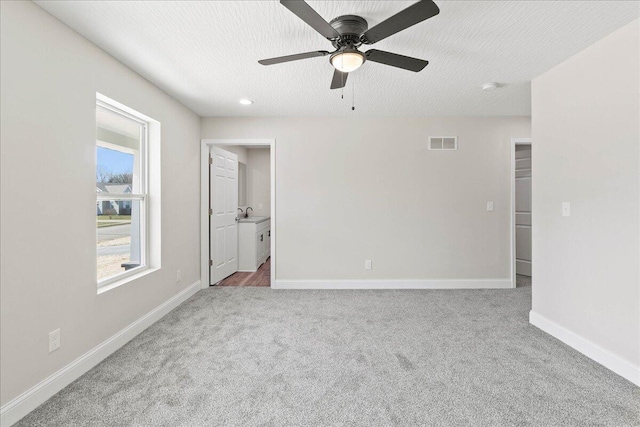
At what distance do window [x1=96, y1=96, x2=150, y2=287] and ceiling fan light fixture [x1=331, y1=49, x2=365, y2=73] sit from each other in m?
1.92

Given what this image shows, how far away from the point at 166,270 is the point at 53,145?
1.70 metres

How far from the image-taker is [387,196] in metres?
4.00

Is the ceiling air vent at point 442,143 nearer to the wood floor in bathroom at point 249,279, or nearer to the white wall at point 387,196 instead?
the white wall at point 387,196

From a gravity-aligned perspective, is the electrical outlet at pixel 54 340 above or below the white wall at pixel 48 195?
below

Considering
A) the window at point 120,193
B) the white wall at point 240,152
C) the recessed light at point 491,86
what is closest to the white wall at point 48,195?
the window at point 120,193

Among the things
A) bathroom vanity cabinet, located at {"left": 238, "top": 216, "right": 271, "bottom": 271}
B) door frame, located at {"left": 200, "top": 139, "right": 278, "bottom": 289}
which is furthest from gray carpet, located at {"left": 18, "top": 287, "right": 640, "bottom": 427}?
bathroom vanity cabinet, located at {"left": 238, "top": 216, "right": 271, "bottom": 271}

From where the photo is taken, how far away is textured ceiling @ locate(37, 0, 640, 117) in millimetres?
1768

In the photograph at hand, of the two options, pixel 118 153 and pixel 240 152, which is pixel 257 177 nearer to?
pixel 240 152

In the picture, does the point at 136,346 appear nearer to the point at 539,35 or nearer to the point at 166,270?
the point at 166,270

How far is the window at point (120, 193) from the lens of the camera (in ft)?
7.72

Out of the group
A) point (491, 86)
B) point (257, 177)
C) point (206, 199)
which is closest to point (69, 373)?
point (206, 199)

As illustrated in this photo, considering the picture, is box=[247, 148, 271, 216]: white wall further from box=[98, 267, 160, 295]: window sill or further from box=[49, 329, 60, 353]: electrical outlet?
box=[49, 329, 60, 353]: electrical outlet

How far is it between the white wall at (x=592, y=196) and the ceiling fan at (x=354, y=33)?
1424 mm

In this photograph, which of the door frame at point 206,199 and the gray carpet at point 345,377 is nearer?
the gray carpet at point 345,377
